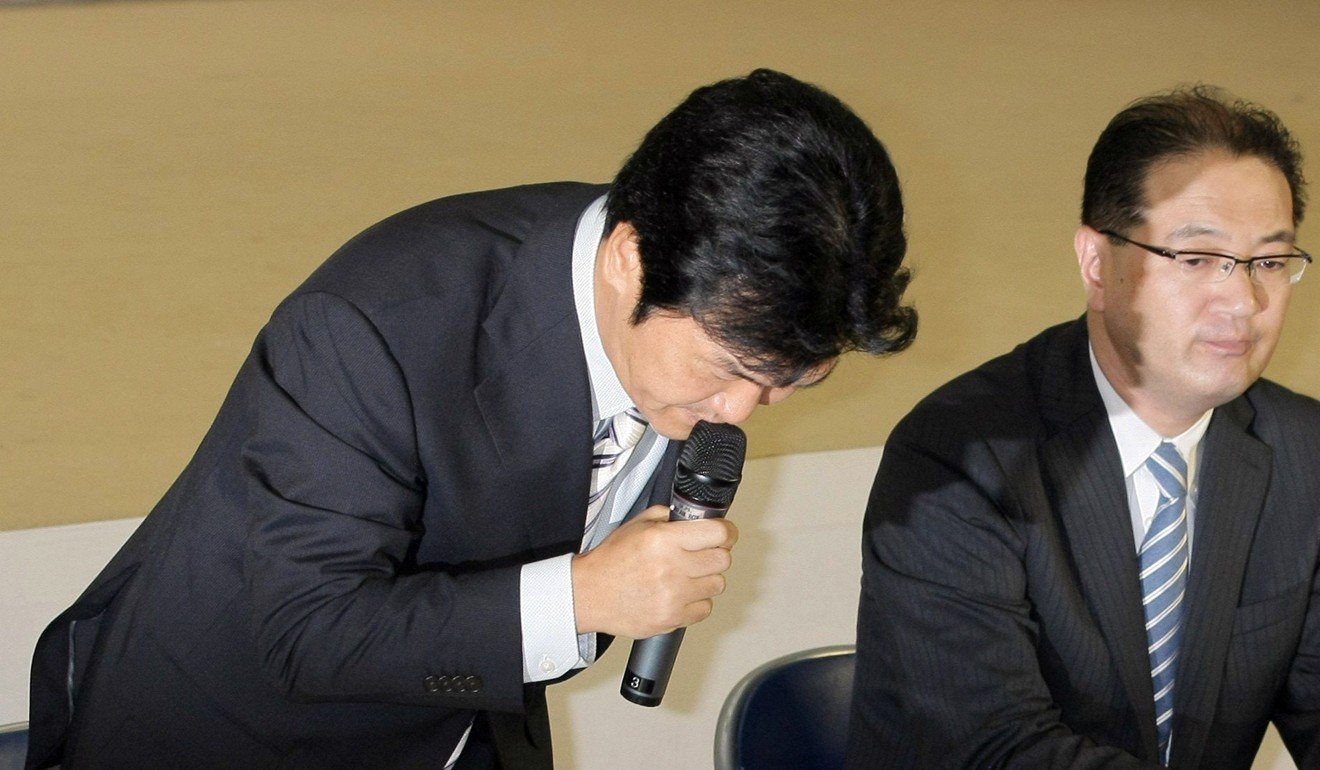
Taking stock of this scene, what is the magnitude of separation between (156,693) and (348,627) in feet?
1.19

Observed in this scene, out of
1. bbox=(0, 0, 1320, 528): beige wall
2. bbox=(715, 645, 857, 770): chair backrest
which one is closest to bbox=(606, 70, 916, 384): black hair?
bbox=(715, 645, 857, 770): chair backrest

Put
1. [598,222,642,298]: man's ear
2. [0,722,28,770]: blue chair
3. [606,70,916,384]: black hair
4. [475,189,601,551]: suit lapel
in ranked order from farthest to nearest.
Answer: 1. [0,722,28,770]: blue chair
2. [475,189,601,551]: suit lapel
3. [598,222,642,298]: man's ear
4. [606,70,916,384]: black hair

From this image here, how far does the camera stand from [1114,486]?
195 cm

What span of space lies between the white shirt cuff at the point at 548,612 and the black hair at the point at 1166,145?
1.02m

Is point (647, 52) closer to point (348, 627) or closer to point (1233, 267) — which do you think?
point (1233, 267)

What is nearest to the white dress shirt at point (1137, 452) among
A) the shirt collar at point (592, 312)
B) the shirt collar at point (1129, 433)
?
the shirt collar at point (1129, 433)

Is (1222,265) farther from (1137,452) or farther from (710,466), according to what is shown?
(710,466)

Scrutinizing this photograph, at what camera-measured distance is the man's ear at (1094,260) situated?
2064mm

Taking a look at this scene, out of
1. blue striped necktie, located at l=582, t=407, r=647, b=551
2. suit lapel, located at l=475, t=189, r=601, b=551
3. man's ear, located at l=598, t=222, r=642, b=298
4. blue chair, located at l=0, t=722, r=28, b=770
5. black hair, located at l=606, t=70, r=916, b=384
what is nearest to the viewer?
black hair, located at l=606, t=70, r=916, b=384

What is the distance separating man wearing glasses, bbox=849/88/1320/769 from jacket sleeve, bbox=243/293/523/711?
63cm

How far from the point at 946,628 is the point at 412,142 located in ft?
15.3

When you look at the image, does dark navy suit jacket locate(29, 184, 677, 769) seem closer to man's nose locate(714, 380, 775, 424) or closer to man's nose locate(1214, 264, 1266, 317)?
man's nose locate(714, 380, 775, 424)

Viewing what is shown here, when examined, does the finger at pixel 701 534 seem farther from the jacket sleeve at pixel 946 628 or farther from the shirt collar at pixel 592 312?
the jacket sleeve at pixel 946 628

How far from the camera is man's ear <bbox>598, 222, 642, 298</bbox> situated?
1.42 metres
